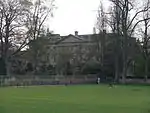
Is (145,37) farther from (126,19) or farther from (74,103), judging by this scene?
(74,103)

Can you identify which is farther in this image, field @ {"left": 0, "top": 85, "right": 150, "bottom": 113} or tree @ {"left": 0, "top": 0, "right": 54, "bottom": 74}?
tree @ {"left": 0, "top": 0, "right": 54, "bottom": 74}

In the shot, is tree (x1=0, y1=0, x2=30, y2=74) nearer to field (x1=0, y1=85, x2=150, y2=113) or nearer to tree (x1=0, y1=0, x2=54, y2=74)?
tree (x1=0, y1=0, x2=54, y2=74)

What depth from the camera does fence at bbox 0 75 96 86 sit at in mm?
57656

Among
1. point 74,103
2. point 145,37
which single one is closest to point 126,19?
point 145,37

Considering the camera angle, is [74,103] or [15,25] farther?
[15,25]

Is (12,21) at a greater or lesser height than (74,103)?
greater

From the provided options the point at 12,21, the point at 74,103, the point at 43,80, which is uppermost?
the point at 12,21

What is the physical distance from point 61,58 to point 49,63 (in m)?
5.33

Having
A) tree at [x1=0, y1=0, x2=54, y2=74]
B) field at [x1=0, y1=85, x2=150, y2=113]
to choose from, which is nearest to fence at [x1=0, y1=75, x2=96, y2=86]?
tree at [x1=0, y1=0, x2=54, y2=74]

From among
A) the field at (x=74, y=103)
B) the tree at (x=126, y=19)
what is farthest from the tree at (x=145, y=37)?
the field at (x=74, y=103)

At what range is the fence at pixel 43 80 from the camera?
189 ft

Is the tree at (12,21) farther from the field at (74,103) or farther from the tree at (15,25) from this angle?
the field at (74,103)

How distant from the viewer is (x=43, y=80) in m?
64.5

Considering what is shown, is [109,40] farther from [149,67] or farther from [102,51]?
[149,67]
